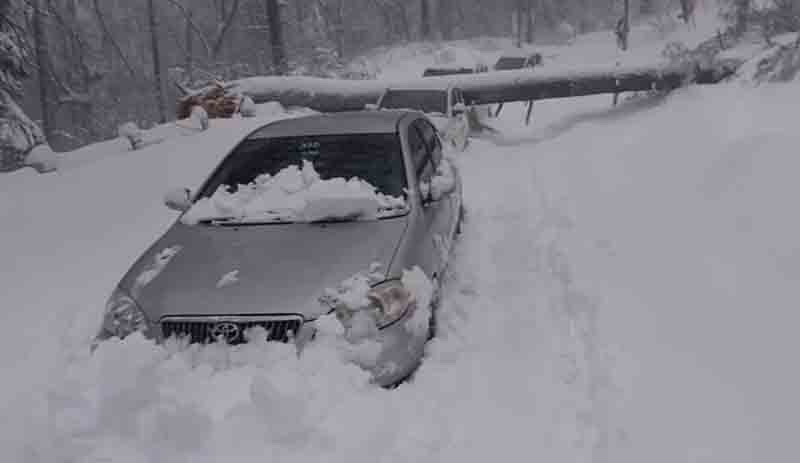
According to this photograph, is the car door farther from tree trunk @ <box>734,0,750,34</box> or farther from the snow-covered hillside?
tree trunk @ <box>734,0,750,34</box>

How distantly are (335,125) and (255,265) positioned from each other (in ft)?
6.25

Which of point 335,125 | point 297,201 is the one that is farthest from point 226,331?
point 335,125

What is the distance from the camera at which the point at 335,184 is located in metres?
4.70

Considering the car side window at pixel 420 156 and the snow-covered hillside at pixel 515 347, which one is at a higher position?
the car side window at pixel 420 156

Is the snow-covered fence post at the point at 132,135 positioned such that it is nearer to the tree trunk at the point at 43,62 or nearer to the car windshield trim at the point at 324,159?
the car windshield trim at the point at 324,159

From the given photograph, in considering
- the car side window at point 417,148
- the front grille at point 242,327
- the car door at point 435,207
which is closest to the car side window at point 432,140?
the car door at point 435,207

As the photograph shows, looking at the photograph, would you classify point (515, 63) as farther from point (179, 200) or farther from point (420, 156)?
point (179, 200)

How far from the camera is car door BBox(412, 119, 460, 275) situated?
193 inches

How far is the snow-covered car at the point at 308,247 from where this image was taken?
143 inches

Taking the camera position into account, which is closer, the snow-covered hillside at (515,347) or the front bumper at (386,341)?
the snow-covered hillside at (515,347)

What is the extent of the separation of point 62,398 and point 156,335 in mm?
633

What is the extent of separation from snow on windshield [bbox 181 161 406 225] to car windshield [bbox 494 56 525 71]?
1940cm

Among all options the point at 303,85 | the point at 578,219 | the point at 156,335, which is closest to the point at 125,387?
the point at 156,335

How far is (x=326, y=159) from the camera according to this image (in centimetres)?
513
